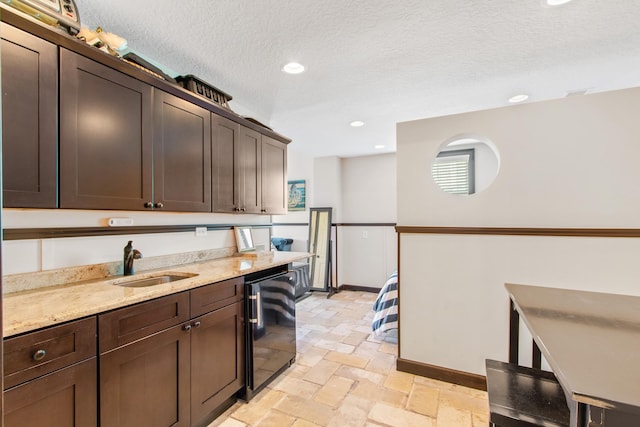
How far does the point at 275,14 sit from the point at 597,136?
7.50 ft

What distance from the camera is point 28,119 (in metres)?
1.42

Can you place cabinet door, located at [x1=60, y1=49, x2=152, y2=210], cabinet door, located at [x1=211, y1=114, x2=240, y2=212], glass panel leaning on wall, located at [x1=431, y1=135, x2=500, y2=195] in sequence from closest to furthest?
cabinet door, located at [x1=60, y1=49, x2=152, y2=210] < cabinet door, located at [x1=211, y1=114, x2=240, y2=212] < glass panel leaning on wall, located at [x1=431, y1=135, x2=500, y2=195]

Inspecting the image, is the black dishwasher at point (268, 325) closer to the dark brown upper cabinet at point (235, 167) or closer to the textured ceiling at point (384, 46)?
the dark brown upper cabinet at point (235, 167)

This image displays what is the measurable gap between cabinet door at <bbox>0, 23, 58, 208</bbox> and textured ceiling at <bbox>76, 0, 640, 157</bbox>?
56 centimetres

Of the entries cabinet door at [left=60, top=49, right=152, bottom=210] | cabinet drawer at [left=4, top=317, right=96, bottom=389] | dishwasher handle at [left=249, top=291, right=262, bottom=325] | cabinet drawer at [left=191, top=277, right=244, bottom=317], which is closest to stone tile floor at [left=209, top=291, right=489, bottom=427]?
dishwasher handle at [left=249, top=291, right=262, bottom=325]

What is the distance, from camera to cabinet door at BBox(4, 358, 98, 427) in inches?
44.4

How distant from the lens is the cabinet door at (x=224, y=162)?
253 cm

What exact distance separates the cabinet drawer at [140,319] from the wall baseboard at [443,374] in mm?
1908

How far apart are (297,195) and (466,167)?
292cm

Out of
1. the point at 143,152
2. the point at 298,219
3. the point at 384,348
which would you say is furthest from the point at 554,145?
the point at 298,219

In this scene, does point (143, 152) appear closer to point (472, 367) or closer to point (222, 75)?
point (222, 75)

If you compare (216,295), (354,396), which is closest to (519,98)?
(354,396)

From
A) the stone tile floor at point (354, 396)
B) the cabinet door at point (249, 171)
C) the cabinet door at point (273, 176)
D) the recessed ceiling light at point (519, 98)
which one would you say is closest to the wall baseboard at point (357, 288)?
the stone tile floor at point (354, 396)

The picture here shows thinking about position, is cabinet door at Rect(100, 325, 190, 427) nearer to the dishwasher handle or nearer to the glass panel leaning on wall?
the dishwasher handle
